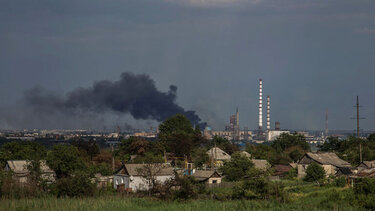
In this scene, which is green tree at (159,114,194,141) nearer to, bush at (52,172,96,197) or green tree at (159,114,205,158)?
A: green tree at (159,114,205,158)

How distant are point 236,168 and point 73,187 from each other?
2307 cm

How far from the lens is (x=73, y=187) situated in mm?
36812

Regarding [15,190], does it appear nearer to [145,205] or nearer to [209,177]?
[145,205]

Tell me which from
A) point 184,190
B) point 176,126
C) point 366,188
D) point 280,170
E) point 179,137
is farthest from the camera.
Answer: point 176,126

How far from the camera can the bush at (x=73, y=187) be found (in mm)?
36719

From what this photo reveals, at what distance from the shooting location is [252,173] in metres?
54.8

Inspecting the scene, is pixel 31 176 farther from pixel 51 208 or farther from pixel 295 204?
pixel 295 204

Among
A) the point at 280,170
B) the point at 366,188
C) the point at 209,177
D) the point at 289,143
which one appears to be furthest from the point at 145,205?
the point at 289,143

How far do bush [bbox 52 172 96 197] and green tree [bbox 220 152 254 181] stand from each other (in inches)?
852

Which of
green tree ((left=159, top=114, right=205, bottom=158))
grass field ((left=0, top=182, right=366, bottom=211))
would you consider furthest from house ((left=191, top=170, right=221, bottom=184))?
green tree ((left=159, top=114, right=205, bottom=158))

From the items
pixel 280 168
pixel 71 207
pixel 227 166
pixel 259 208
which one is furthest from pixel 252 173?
pixel 71 207

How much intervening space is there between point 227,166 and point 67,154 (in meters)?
17.4

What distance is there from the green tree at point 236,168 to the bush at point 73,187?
852 inches

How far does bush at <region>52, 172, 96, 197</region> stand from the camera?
36719mm
